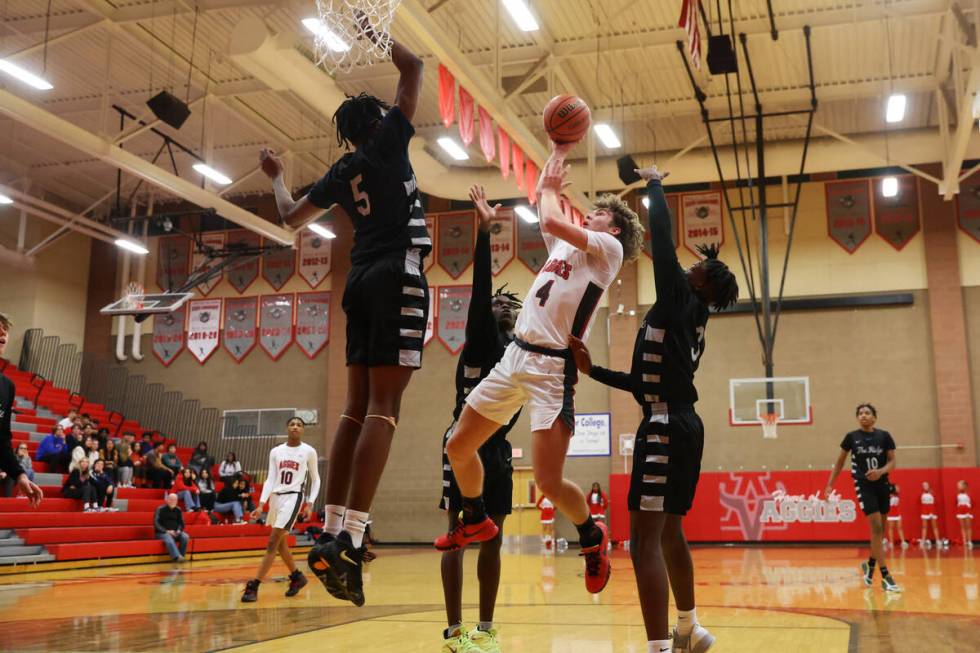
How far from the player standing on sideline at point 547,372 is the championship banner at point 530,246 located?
18322 millimetres

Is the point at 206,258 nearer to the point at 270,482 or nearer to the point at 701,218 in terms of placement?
the point at 701,218

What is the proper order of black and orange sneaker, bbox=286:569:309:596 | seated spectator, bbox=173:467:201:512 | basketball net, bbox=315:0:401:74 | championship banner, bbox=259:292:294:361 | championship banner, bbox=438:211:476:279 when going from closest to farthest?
basketball net, bbox=315:0:401:74, black and orange sneaker, bbox=286:569:309:596, seated spectator, bbox=173:467:201:512, championship banner, bbox=438:211:476:279, championship banner, bbox=259:292:294:361

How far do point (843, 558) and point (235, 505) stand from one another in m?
11.7

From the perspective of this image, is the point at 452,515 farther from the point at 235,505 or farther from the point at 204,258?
the point at 204,258

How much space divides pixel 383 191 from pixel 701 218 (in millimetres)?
19404

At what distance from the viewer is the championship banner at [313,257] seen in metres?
24.5

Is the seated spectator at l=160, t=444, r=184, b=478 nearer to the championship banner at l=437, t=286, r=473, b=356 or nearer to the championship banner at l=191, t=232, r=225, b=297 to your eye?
the championship banner at l=191, t=232, r=225, b=297

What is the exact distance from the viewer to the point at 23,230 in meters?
23.2

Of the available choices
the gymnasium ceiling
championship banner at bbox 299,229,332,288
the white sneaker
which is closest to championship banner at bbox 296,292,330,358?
championship banner at bbox 299,229,332,288

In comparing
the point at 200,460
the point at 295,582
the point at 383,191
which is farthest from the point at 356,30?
the point at 200,460

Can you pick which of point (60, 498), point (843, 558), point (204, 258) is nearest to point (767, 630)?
point (843, 558)

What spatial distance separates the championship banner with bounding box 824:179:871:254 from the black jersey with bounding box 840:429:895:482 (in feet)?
41.9

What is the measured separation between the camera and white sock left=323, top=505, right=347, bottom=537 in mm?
3785

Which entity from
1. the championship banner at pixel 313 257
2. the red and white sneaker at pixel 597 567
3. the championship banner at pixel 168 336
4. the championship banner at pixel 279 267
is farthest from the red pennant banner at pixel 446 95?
the championship banner at pixel 168 336
